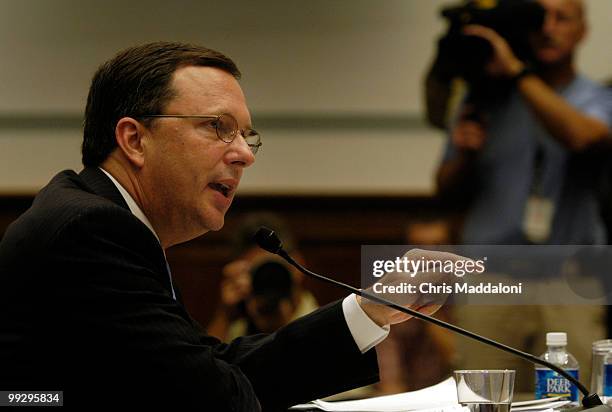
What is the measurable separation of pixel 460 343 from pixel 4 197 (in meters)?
2.22

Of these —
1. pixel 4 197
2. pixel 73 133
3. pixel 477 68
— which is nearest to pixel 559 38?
pixel 477 68

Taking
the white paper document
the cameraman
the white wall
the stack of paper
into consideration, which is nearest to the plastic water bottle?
the stack of paper

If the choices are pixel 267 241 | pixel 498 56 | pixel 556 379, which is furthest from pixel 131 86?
pixel 498 56

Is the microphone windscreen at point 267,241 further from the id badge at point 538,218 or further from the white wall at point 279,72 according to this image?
the white wall at point 279,72

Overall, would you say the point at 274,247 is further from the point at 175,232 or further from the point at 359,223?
the point at 359,223

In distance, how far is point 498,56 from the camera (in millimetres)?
3748

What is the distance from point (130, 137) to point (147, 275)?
0.89 feet

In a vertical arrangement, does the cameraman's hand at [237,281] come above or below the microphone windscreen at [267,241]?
below

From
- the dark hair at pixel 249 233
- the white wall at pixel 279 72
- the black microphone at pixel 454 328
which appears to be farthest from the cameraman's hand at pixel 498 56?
the black microphone at pixel 454 328

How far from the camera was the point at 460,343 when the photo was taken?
133 inches

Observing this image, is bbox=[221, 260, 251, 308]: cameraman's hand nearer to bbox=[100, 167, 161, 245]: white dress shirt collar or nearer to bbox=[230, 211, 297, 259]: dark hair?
bbox=[230, 211, 297, 259]: dark hair

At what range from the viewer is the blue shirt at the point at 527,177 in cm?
355

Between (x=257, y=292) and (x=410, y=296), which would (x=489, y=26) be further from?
(x=410, y=296)

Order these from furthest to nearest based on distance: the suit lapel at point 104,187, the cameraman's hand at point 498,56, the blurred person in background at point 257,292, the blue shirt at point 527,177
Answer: the cameraman's hand at point 498,56
the blue shirt at point 527,177
the blurred person in background at point 257,292
the suit lapel at point 104,187
